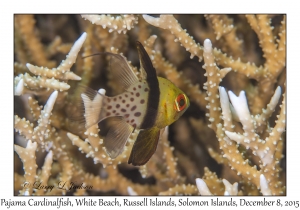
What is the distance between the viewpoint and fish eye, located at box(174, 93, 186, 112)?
1488mm

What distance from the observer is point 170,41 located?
88.0 inches

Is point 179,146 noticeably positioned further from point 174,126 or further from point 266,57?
point 266,57

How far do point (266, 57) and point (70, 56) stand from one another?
1232mm

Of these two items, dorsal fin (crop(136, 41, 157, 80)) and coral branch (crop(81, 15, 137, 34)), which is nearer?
dorsal fin (crop(136, 41, 157, 80))

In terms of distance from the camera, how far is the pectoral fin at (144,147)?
1.48 m

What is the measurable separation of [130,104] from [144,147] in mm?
209

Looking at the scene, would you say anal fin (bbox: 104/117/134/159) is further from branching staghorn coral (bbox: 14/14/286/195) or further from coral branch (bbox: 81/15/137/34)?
coral branch (bbox: 81/15/137/34)

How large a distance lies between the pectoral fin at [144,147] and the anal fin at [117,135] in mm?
71

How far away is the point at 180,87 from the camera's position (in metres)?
2.21

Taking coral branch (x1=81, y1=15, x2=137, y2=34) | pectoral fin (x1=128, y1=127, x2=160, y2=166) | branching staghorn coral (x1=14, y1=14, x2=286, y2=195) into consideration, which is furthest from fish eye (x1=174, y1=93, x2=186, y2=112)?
coral branch (x1=81, y1=15, x2=137, y2=34)

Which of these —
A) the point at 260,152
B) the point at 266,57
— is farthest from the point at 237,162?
the point at 266,57

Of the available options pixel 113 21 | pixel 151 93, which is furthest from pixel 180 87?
pixel 151 93

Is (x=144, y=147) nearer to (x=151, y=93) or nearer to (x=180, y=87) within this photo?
(x=151, y=93)

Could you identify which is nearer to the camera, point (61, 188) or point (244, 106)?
point (244, 106)
